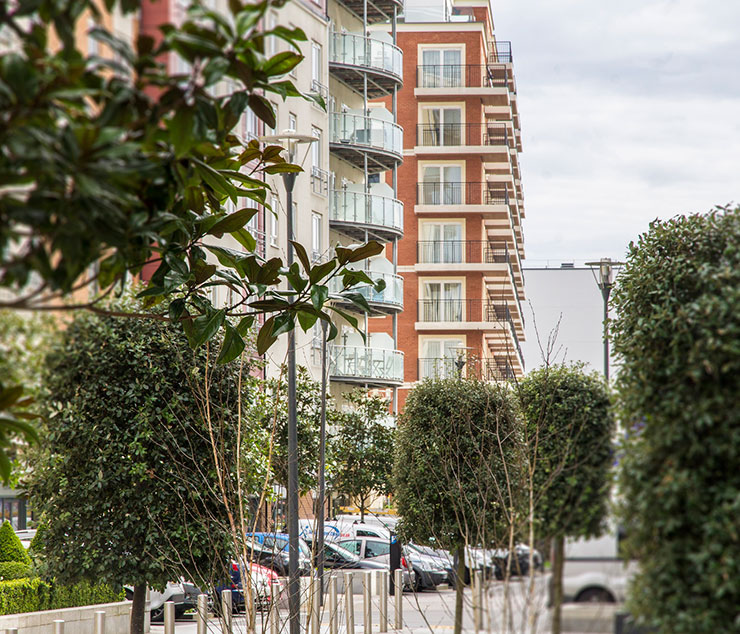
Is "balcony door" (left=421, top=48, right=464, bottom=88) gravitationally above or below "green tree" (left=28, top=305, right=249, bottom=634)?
above

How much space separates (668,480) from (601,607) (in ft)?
2.27

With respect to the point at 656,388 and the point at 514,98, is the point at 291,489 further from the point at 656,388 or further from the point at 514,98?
the point at 514,98

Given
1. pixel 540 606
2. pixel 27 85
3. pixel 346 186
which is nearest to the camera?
pixel 27 85

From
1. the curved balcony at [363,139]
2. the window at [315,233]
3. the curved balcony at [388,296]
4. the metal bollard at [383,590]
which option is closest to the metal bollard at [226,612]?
the metal bollard at [383,590]

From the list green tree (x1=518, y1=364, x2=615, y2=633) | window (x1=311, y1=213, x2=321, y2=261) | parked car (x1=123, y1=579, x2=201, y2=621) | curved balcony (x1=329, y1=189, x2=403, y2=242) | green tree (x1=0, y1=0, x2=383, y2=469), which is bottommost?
parked car (x1=123, y1=579, x2=201, y2=621)

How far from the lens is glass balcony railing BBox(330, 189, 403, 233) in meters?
37.9

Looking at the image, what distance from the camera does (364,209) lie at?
38531mm

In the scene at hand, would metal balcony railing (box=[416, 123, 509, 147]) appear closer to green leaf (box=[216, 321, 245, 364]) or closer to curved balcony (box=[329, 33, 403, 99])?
curved balcony (box=[329, 33, 403, 99])

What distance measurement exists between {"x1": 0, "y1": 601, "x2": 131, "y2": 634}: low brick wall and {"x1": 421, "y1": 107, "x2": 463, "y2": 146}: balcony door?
123 feet

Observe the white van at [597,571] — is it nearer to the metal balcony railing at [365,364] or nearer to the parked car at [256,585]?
the parked car at [256,585]

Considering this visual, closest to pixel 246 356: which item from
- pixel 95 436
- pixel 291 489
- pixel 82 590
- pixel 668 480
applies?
pixel 95 436

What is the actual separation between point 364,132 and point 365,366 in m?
8.71

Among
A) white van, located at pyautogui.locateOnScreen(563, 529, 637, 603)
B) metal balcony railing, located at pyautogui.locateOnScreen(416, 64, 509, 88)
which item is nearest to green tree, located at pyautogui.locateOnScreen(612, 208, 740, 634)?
white van, located at pyautogui.locateOnScreen(563, 529, 637, 603)

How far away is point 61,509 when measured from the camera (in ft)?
38.8
